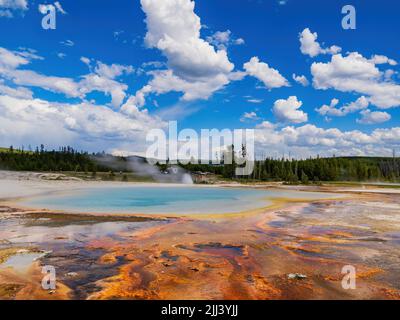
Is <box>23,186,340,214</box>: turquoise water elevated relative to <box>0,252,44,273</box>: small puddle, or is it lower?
lower

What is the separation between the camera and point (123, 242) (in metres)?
11.9

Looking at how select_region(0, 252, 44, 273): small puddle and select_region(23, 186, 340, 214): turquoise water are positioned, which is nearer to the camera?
select_region(0, 252, 44, 273): small puddle

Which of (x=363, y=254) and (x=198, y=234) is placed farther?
(x=198, y=234)

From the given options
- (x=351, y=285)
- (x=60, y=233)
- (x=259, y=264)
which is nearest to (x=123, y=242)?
(x=60, y=233)

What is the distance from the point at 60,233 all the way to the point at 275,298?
31.8 ft

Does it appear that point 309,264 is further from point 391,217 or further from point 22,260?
point 391,217

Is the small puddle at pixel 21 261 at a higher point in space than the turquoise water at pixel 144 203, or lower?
higher

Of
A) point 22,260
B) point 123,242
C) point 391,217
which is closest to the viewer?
point 22,260

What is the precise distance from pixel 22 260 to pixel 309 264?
832 cm

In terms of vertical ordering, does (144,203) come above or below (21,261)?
below

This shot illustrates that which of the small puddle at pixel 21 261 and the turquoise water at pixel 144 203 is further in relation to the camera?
the turquoise water at pixel 144 203

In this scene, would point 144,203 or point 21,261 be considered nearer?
point 21,261

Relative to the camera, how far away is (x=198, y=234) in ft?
44.7
